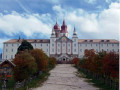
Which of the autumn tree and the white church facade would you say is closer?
the autumn tree

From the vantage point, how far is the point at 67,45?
215 feet

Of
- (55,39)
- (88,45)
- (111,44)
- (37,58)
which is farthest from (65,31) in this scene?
(37,58)

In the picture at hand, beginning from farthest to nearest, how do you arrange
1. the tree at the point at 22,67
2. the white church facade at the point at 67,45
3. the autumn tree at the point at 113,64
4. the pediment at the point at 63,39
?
1. the pediment at the point at 63,39
2. the white church facade at the point at 67,45
3. the tree at the point at 22,67
4. the autumn tree at the point at 113,64

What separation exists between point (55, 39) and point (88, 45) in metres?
13.4

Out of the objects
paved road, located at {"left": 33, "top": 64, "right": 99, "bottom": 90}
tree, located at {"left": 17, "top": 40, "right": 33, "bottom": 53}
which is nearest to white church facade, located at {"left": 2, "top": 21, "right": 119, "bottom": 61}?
tree, located at {"left": 17, "top": 40, "right": 33, "bottom": 53}

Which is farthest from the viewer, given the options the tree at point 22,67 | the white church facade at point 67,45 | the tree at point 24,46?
the white church facade at point 67,45

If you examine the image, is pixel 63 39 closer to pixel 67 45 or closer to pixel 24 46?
pixel 67 45

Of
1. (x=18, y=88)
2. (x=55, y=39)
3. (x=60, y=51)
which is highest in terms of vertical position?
(x=55, y=39)

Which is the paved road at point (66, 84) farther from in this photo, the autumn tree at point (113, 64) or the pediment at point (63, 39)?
the pediment at point (63, 39)

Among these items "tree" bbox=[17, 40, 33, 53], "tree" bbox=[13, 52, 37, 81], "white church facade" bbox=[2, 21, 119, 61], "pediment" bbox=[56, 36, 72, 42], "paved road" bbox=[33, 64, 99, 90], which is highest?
"pediment" bbox=[56, 36, 72, 42]

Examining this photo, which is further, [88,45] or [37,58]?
[88,45]

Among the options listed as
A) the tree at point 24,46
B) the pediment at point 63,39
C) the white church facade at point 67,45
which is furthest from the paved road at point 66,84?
the pediment at point 63,39

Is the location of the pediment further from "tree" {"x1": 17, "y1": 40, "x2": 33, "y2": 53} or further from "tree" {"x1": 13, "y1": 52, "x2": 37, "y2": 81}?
"tree" {"x1": 13, "y1": 52, "x2": 37, "y2": 81}

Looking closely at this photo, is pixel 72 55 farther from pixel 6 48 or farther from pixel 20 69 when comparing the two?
pixel 20 69
